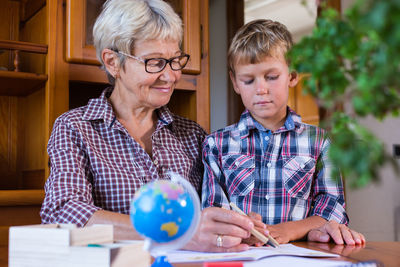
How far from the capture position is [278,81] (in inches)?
59.9

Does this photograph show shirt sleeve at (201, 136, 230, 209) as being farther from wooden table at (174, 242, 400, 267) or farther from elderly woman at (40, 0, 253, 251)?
wooden table at (174, 242, 400, 267)

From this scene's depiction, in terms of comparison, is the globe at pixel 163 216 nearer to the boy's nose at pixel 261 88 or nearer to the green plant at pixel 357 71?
the green plant at pixel 357 71

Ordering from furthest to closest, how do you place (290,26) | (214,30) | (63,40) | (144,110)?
1. (290,26)
2. (214,30)
3. (63,40)
4. (144,110)

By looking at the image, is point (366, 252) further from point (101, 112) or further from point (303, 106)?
point (303, 106)

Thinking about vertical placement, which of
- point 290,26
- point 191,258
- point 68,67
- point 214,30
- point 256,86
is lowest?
point 191,258

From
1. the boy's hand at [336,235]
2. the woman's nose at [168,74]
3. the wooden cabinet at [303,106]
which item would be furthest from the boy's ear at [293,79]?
the wooden cabinet at [303,106]

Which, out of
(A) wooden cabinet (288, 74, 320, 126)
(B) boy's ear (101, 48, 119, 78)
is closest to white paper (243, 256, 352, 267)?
(B) boy's ear (101, 48, 119, 78)

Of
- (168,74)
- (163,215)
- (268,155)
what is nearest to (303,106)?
(268,155)

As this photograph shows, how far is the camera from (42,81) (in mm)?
1756

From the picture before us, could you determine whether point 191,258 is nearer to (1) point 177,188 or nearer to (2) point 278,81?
(1) point 177,188

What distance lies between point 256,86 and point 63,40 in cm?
76

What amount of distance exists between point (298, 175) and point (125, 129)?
588 mm

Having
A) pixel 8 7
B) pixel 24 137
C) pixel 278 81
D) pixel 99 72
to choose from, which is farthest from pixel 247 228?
pixel 8 7

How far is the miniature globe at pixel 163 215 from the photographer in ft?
→ 2.41
